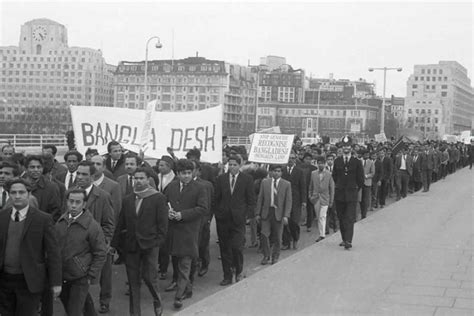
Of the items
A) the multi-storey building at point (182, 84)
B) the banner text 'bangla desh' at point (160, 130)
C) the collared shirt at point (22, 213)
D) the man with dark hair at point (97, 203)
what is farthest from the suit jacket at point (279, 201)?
the multi-storey building at point (182, 84)

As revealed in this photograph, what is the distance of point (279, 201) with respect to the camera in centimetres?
1062

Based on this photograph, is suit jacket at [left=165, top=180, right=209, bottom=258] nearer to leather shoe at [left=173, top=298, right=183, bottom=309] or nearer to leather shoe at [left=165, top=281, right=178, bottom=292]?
leather shoe at [left=173, top=298, right=183, bottom=309]

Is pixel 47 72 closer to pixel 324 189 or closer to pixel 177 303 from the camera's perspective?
pixel 324 189

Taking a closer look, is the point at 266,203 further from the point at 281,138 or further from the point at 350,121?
the point at 350,121

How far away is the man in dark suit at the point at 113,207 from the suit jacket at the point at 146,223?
485 millimetres

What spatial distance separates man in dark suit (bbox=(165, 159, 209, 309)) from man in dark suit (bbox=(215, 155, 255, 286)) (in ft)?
3.50

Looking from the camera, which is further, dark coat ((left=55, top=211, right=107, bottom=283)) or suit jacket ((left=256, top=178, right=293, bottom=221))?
suit jacket ((left=256, top=178, right=293, bottom=221))

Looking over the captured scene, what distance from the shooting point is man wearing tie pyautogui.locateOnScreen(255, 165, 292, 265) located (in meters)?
10.6

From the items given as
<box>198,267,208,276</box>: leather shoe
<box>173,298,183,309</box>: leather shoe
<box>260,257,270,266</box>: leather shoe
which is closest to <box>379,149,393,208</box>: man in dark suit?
<box>260,257,270,266</box>: leather shoe

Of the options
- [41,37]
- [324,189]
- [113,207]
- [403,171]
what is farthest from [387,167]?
[41,37]

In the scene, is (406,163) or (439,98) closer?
(406,163)

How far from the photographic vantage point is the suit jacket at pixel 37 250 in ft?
17.8

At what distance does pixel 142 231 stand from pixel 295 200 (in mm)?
5691

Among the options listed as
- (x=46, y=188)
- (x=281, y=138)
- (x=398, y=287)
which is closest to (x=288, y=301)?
(x=398, y=287)
